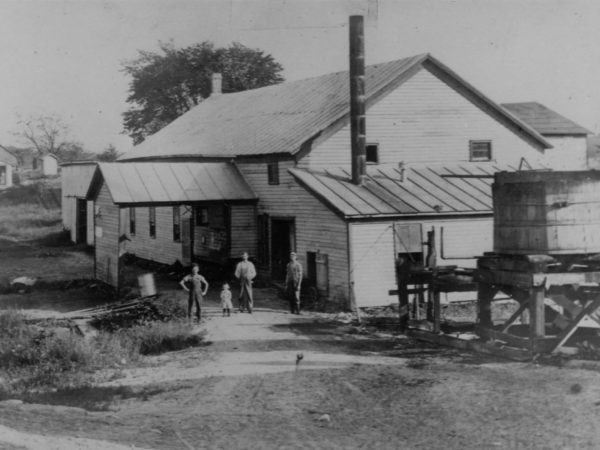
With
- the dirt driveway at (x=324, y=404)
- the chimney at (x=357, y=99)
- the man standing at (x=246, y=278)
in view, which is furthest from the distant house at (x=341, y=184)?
the dirt driveway at (x=324, y=404)

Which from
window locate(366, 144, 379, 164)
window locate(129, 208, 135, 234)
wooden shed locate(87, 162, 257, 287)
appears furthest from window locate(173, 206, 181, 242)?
window locate(366, 144, 379, 164)

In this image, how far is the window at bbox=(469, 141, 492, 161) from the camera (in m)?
25.1

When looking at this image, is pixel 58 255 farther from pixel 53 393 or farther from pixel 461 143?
pixel 53 393

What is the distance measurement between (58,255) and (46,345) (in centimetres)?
2178

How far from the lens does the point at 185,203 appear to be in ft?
77.9

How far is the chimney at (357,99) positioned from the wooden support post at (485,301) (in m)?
7.81

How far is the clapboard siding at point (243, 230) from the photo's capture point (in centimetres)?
2488

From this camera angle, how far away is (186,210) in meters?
27.9

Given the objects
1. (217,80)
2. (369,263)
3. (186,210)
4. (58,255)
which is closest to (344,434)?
(369,263)

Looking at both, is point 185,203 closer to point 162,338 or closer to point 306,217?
point 306,217

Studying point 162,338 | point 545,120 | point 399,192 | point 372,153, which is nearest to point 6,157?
point 545,120

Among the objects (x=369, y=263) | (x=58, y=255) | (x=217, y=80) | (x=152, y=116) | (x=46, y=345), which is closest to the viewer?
(x=46, y=345)

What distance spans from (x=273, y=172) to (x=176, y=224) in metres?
6.52

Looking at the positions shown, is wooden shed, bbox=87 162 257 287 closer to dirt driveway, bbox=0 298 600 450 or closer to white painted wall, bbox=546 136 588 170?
dirt driveway, bbox=0 298 600 450
